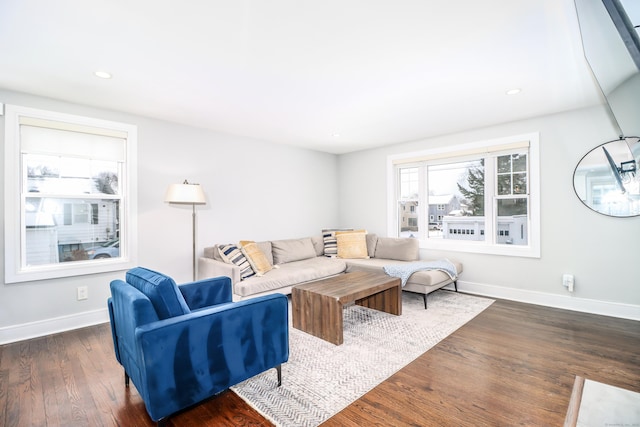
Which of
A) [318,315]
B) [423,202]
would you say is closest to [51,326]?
[318,315]

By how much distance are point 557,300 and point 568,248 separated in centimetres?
66

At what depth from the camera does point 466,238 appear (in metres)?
4.70

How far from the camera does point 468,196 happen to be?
186 inches

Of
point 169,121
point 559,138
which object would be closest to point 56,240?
point 169,121

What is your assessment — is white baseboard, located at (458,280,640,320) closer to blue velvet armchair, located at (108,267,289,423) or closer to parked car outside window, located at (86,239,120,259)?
blue velvet armchair, located at (108,267,289,423)

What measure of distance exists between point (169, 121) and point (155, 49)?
189cm

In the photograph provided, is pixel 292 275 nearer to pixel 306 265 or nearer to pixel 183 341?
pixel 306 265

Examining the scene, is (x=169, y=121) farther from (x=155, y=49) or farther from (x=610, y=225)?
(x=610, y=225)

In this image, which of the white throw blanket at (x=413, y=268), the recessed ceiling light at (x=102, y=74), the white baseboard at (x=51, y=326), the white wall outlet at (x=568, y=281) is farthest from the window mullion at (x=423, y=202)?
the white baseboard at (x=51, y=326)

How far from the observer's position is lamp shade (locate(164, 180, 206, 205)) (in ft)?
11.8

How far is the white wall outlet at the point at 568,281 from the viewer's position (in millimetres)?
3752

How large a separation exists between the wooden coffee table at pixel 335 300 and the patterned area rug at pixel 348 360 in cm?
10

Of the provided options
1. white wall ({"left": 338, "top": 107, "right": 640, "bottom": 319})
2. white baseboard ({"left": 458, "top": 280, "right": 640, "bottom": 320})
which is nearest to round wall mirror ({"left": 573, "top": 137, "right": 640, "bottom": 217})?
white wall ({"left": 338, "top": 107, "right": 640, "bottom": 319})

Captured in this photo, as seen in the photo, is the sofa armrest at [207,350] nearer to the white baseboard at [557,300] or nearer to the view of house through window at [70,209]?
the view of house through window at [70,209]
